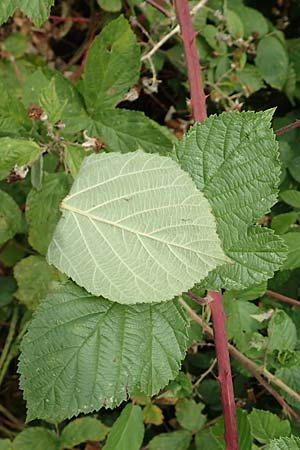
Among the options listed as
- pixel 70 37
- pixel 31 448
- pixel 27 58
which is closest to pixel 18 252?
pixel 31 448

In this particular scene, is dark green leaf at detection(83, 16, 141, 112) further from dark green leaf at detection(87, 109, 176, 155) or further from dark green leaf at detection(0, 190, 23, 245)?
dark green leaf at detection(0, 190, 23, 245)

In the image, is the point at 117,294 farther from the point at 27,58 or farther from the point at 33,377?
the point at 27,58

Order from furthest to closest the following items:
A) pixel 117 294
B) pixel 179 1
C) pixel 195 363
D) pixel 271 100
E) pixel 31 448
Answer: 1. pixel 271 100
2. pixel 195 363
3. pixel 31 448
4. pixel 179 1
5. pixel 117 294

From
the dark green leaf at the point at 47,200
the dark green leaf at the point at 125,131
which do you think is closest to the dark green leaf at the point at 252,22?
the dark green leaf at the point at 125,131

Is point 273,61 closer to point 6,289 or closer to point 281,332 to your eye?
point 281,332

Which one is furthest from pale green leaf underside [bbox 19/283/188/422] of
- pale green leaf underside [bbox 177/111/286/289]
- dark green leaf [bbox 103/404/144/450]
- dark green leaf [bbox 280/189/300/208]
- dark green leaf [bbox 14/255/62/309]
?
dark green leaf [bbox 280/189/300/208]

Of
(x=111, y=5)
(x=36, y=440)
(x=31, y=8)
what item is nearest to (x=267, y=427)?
(x=36, y=440)
